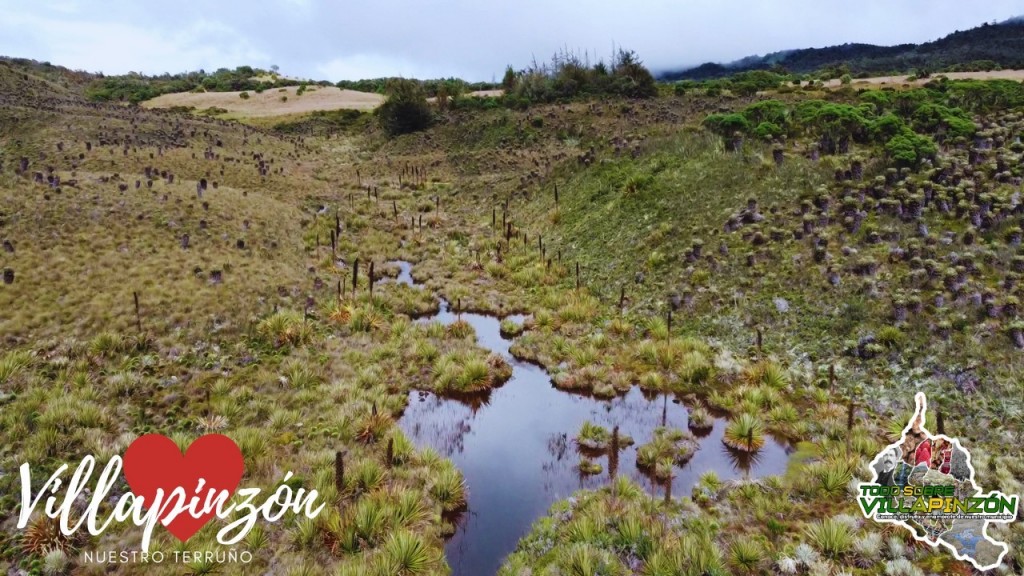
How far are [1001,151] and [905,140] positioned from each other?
10.9 feet

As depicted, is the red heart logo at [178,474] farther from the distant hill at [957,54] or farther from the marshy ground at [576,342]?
the distant hill at [957,54]

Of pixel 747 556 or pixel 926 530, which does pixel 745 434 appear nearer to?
pixel 926 530

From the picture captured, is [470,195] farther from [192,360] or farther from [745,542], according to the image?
[745,542]

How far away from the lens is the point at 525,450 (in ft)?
36.9

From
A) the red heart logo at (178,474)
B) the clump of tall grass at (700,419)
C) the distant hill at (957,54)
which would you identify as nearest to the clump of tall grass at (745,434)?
the clump of tall grass at (700,419)

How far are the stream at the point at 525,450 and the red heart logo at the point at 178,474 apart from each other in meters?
3.94

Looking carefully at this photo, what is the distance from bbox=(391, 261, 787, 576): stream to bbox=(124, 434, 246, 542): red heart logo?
155 inches

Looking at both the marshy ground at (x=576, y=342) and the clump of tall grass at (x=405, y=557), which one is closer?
the clump of tall grass at (x=405, y=557)

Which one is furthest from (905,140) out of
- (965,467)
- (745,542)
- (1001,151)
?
(745,542)

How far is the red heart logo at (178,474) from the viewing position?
26.3ft

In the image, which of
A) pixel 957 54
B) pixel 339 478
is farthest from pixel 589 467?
pixel 957 54

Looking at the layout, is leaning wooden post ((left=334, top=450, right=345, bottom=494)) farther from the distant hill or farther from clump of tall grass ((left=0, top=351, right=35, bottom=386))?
the distant hill

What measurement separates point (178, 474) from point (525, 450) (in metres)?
6.60

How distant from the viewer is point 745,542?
786 cm
